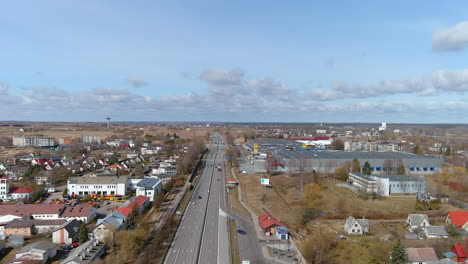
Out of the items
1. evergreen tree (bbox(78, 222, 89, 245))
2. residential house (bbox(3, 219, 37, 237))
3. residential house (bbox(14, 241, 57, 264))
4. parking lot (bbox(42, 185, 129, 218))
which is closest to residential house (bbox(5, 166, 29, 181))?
parking lot (bbox(42, 185, 129, 218))

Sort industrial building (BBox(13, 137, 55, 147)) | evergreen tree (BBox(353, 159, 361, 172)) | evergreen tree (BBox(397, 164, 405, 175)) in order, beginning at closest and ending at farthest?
evergreen tree (BBox(397, 164, 405, 175)) → evergreen tree (BBox(353, 159, 361, 172)) → industrial building (BBox(13, 137, 55, 147))

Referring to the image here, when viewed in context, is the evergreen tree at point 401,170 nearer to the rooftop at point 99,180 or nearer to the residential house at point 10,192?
the rooftop at point 99,180

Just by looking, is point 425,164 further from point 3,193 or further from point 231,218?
point 3,193

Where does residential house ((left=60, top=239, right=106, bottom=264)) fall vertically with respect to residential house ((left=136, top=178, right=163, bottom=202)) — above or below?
below

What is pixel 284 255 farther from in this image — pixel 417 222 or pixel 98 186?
pixel 98 186

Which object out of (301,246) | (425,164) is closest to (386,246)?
(301,246)

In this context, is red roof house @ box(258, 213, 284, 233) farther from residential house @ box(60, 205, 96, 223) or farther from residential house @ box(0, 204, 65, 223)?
residential house @ box(0, 204, 65, 223)
